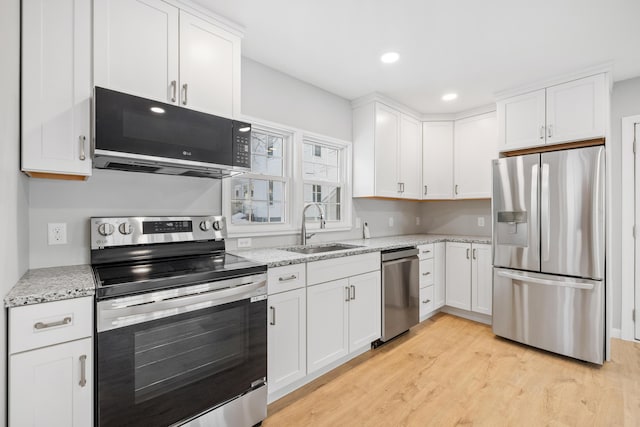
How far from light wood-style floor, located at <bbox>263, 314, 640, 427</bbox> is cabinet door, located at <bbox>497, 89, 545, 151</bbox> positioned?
6.44 feet

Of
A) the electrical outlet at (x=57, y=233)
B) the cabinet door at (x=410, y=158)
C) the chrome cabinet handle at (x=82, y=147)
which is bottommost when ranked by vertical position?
the electrical outlet at (x=57, y=233)

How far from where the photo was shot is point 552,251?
264 centimetres

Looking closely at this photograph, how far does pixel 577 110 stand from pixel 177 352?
355 cm

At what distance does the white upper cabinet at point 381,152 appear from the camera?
326cm

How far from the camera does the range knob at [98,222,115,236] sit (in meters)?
1.74

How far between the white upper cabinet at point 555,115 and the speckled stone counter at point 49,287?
3521mm

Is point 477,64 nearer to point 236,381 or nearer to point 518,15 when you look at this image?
point 518,15

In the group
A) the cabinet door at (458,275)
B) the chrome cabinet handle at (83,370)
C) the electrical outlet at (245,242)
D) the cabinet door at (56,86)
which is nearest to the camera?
the chrome cabinet handle at (83,370)

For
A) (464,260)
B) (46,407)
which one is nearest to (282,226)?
(46,407)

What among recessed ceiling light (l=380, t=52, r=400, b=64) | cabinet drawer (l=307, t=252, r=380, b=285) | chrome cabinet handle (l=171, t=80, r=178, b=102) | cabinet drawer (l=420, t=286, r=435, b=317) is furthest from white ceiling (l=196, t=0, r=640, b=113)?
cabinet drawer (l=420, t=286, r=435, b=317)

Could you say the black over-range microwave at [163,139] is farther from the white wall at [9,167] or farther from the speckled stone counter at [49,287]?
the speckled stone counter at [49,287]

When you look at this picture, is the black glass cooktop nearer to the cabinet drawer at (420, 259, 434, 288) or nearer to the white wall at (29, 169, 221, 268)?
the white wall at (29, 169, 221, 268)

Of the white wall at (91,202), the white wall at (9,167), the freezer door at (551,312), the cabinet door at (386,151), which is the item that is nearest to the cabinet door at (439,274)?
the freezer door at (551,312)

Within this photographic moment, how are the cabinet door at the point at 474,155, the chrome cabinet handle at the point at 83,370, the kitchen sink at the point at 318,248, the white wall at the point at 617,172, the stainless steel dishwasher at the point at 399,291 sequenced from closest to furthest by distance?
1. the chrome cabinet handle at the point at 83,370
2. the kitchen sink at the point at 318,248
3. the stainless steel dishwasher at the point at 399,291
4. the white wall at the point at 617,172
5. the cabinet door at the point at 474,155
